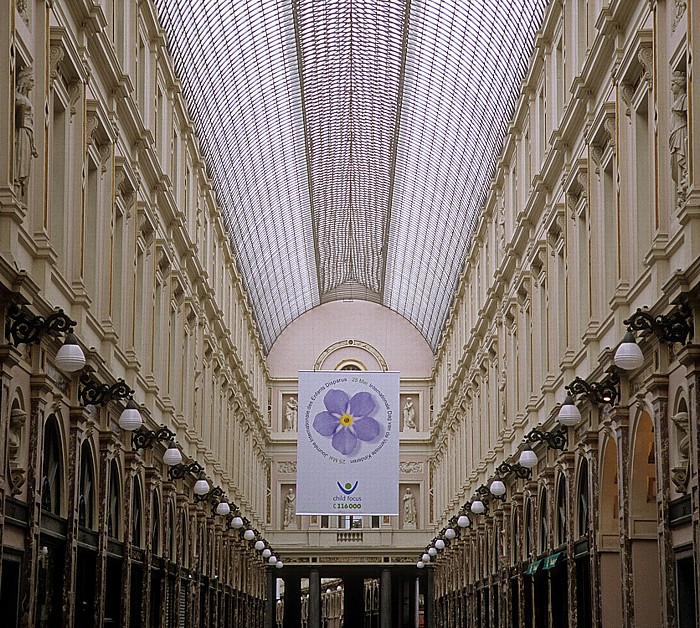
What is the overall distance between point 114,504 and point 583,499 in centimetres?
1016

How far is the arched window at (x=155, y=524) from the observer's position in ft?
116

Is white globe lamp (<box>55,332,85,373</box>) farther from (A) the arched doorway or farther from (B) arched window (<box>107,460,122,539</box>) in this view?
(A) the arched doorway

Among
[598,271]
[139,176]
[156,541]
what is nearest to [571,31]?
[598,271]

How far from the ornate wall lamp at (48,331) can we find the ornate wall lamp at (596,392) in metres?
9.04

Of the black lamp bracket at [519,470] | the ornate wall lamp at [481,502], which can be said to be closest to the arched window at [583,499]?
the black lamp bracket at [519,470]

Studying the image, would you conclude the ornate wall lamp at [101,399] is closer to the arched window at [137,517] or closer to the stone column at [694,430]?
the arched window at [137,517]

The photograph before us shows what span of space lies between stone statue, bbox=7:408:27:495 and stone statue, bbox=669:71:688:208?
1001 centimetres

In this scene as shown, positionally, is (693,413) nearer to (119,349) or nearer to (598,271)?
(598,271)

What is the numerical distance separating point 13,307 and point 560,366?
16.8 meters

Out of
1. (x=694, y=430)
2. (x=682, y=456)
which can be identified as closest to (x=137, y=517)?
(x=682, y=456)

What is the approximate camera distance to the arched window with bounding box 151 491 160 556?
35.3 m

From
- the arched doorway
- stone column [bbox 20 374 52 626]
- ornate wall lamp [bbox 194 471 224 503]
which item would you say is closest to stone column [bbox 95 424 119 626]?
stone column [bbox 20 374 52 626]

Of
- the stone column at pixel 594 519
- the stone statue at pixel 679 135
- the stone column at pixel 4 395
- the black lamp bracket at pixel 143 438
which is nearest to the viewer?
the stone column at pixel 4 395

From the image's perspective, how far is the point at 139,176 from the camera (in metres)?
33.1
